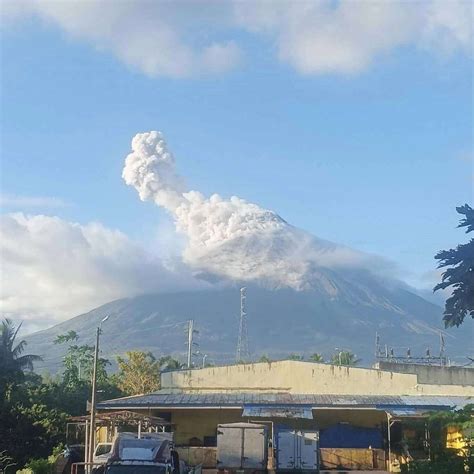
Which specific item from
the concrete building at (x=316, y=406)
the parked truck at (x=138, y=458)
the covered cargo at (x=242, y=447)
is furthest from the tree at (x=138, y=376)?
the parked truck at (x=138, y=458)

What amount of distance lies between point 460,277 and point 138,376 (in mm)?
57042

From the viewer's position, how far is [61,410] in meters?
43.8

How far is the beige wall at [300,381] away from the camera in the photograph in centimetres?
4575

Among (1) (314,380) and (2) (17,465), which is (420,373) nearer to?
(1) (314,380)

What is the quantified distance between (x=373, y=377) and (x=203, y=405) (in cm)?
1282

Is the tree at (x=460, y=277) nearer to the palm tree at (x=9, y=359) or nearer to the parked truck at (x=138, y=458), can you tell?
the parked truck at (x=138, y=458)

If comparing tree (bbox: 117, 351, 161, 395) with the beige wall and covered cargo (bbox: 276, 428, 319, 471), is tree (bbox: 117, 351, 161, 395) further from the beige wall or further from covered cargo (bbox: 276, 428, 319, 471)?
covered cargo (bbox: 276, 428, 319, 471)

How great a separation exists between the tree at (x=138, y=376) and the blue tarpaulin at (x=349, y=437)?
35.6 metres

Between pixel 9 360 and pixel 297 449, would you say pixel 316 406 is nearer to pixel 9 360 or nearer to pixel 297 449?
pixel 297 449

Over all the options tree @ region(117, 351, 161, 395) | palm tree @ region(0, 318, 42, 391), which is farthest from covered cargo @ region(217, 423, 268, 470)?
tree @ region(117, 351, 161, 395)

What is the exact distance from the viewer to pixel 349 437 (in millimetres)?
40781

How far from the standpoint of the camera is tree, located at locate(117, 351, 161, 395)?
247ft

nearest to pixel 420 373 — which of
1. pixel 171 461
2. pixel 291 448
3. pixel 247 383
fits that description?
pixel 247 383

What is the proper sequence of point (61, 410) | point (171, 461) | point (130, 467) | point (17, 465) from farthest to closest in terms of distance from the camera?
point (61, 410) < point (17, 465) < point (171, 461) < point (130, 467)
